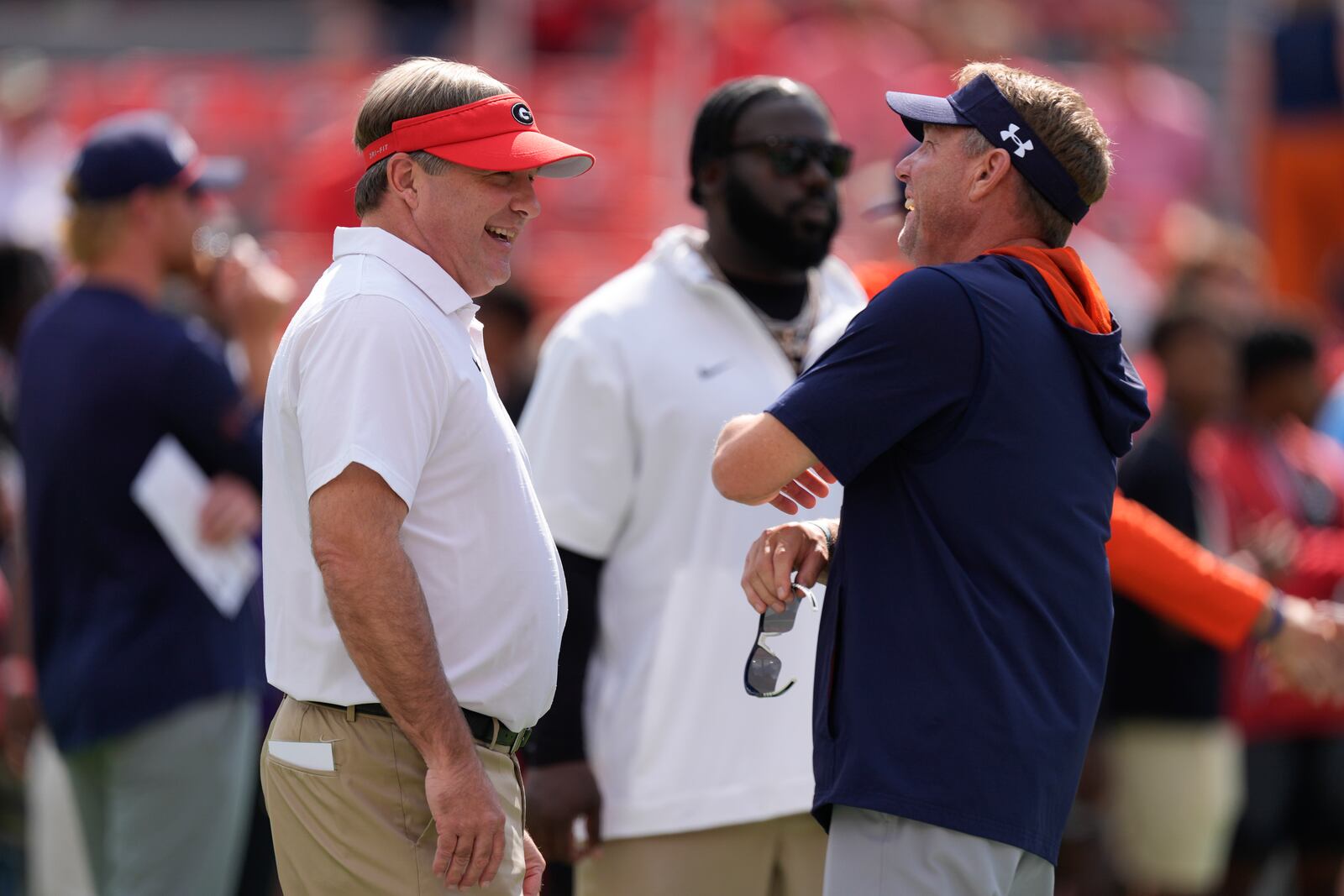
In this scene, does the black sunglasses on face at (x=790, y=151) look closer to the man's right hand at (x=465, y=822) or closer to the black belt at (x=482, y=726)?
the black belt at (x=482, y=726)

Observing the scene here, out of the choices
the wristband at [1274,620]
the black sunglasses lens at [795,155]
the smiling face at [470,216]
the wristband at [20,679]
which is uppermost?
the smiling face at [470,216]

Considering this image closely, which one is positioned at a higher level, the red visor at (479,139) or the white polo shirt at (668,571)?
the red visor at (479,139)

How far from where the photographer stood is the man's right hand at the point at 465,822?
8.22 ft

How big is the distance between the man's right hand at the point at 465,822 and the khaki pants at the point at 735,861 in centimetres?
93

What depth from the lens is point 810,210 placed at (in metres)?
3.65

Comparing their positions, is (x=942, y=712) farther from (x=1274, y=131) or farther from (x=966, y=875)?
(x=1274, y=131)

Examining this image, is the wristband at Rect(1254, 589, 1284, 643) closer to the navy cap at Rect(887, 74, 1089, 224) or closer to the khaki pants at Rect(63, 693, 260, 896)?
the navy cap at Rect(887, 74, 1089, 224)

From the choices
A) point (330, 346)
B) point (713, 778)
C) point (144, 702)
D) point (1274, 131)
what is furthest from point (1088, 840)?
point (1274, 131)

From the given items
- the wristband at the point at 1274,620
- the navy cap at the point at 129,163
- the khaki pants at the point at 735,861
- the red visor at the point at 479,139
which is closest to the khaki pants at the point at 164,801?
the khaki pants at the point at 735,861

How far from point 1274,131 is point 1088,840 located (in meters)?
6.59

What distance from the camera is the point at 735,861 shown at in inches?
135

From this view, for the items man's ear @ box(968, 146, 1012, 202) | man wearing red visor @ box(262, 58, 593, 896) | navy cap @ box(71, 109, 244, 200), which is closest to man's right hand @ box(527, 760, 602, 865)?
man wearing red visor @ box(262, 58, 593, 896)

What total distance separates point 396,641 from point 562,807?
1.06 metres

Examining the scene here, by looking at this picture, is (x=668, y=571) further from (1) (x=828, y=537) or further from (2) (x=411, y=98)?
(2) (x=411, y=98)
